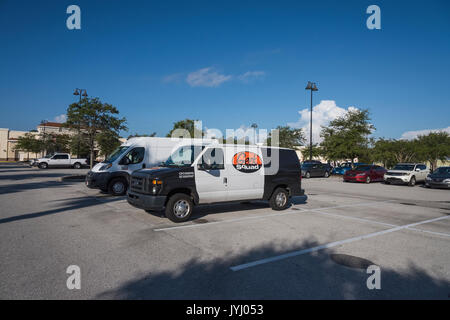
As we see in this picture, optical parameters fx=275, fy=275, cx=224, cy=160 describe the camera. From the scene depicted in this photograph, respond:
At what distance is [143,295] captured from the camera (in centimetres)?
341

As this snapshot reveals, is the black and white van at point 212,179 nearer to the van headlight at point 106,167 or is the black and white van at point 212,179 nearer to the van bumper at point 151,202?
the van bumper at point 151,202

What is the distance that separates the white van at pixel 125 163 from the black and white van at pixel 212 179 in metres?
4.08

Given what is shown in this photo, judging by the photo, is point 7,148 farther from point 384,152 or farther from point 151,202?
point 384,152

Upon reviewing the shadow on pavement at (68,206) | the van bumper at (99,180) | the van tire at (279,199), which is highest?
the van bumper at (99,180)

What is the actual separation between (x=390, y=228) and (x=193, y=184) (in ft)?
17.2

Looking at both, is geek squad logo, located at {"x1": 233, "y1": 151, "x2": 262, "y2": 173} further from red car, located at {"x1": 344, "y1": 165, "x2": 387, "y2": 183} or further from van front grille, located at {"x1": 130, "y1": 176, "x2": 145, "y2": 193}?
red car, located at {"x1": 344, "y1": 165, "x2": 387, "y2": 183}

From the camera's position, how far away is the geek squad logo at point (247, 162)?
26.9 feet

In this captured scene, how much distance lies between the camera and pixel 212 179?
768cm

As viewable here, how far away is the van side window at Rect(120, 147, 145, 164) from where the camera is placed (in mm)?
12109

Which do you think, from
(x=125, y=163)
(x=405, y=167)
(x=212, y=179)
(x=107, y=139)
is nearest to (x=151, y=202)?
(x=212, y=179)

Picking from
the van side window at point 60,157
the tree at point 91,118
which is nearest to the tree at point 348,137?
the tree at point 91,118

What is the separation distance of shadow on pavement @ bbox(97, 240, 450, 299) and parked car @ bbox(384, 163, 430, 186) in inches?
757

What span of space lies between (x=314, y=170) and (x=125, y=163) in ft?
66.8

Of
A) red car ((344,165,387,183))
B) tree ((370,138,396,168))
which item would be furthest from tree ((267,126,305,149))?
red car ((344,165,387,183))
